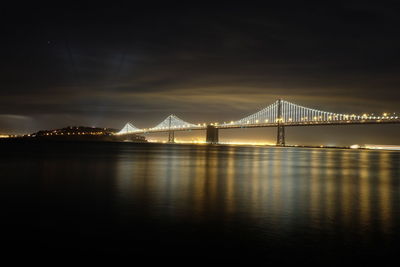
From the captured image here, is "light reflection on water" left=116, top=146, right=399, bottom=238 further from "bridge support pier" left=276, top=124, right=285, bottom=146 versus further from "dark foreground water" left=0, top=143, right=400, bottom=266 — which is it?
"bridge support pier" left=276, top=124, right=285, bottom=146

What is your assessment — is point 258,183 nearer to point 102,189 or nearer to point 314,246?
point 102,189

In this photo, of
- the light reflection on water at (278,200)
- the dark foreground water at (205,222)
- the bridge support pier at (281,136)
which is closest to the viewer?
the dark foreground water at (205,222)

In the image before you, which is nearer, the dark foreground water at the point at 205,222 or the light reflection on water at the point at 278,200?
the dark foreground water at the point at 205,222

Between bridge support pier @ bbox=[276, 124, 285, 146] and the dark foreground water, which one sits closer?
the dark foreground water

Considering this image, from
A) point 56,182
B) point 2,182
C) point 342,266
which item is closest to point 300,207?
point 342,266

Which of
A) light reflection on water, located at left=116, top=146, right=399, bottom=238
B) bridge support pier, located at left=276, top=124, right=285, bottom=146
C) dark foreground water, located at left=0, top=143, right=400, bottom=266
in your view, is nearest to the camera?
dark foreground water, located at left=0, top=143, right=400, bottom=266

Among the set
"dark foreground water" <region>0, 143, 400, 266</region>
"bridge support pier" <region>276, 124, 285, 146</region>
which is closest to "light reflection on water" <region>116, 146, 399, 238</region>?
"dark foreground water" <region>0, 143, 400, 266</region>

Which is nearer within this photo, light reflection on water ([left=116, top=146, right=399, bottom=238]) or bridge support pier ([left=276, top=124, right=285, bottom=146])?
light reflection on water ([left=116, top=146, right=399, bottom=238])

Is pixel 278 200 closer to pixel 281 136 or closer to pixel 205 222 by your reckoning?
pixel 205 222

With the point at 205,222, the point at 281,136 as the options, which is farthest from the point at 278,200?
A: the point at 281,136

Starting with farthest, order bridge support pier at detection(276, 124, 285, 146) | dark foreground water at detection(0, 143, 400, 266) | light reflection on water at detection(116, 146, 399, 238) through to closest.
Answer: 1. bridge support pier at detection(276, 124, 285, 146)
2. light reflection on water at detection(116, 146, 399, 238)
3. dark foreground water at detection(0, 143, 400, 266)

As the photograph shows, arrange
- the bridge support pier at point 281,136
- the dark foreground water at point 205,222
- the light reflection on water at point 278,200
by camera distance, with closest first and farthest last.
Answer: the dark foreground water at point 205,222 < the light reflection on water at point 278,200 < the bridge support pier at point 281,136

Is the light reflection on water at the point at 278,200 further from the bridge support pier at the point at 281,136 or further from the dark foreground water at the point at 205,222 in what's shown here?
the bridge support pier at the point at 281,136

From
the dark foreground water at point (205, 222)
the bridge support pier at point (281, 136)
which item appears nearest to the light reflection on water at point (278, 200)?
the dark foreground water at point (205, 222)
